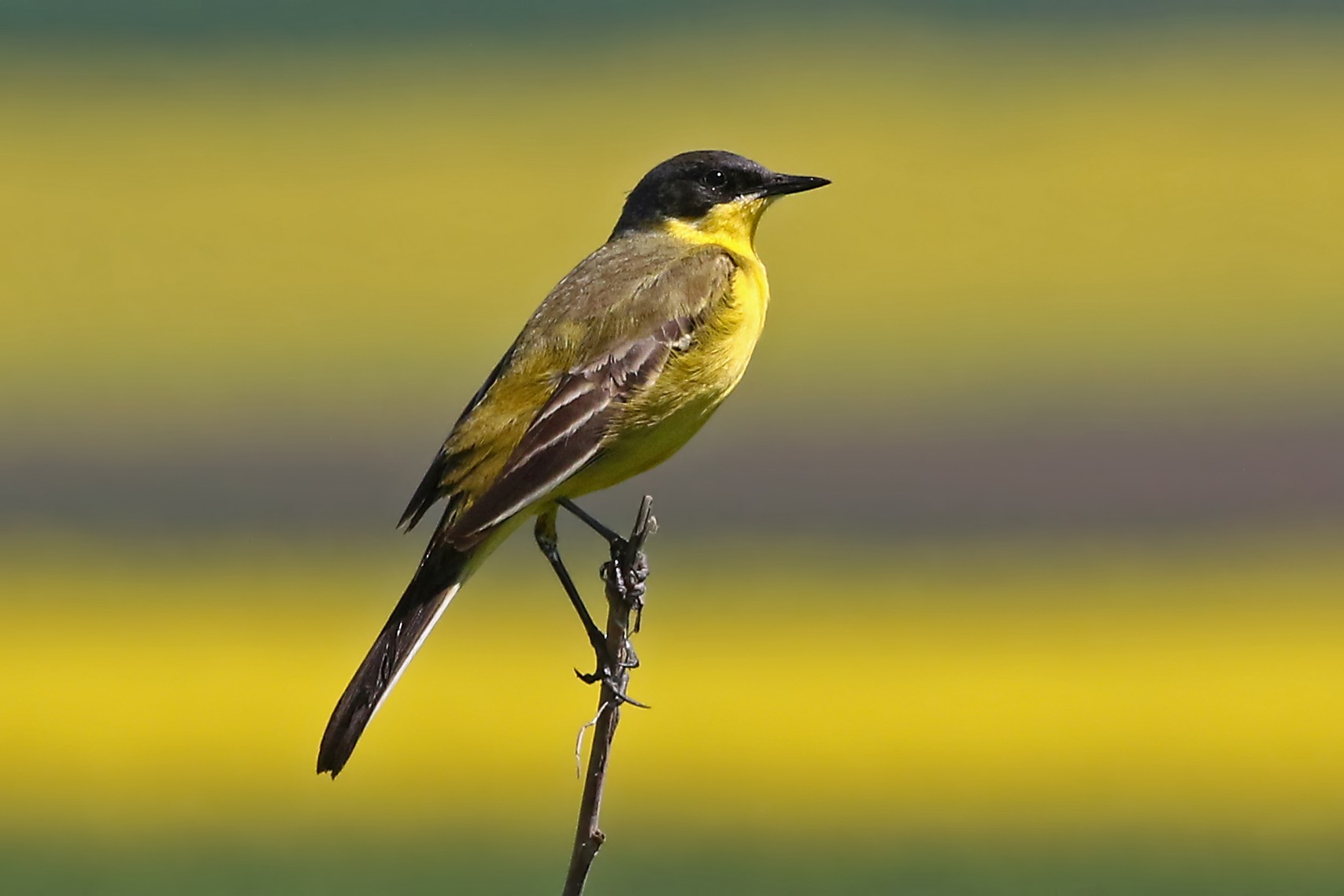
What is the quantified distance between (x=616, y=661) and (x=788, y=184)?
112 inches

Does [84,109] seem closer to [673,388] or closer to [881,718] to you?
[881,718]

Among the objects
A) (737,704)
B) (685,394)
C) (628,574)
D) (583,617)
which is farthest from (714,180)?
(737,704)

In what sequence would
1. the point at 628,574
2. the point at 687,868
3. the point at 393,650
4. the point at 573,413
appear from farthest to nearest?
1. the point at 687,868
2. the point at 573,413
3. the point at 393,650
4. the point at 628,574

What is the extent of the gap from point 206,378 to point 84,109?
27.3 feet

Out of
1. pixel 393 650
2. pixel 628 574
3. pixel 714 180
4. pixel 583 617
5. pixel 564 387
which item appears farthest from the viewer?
pixel 714 180

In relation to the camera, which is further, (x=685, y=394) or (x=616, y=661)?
(x=685, y=394)

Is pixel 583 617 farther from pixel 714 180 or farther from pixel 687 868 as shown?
pixel 687 868

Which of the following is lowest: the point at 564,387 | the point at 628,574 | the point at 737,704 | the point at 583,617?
the point at 628,574

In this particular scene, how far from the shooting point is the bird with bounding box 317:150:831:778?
23.7 ft

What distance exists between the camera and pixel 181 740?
1748cm

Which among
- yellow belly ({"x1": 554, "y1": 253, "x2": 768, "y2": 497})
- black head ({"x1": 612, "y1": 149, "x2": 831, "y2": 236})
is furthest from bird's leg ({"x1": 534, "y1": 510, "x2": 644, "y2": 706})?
black head ({"x1": 612, "y1": 149, "x2": 831, "y2": 236})

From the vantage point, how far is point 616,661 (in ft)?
22.2

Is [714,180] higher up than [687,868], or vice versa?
[714,180]

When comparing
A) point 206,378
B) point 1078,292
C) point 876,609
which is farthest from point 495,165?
point 876,609
